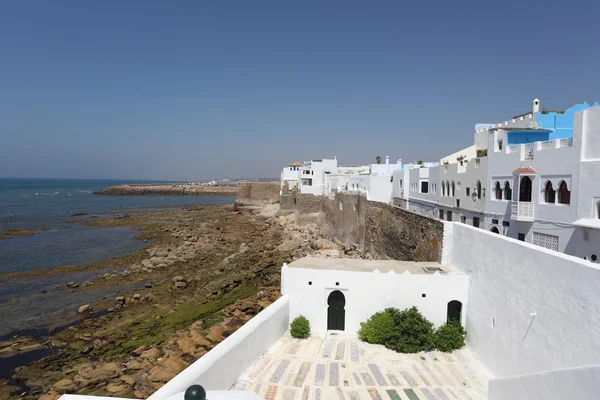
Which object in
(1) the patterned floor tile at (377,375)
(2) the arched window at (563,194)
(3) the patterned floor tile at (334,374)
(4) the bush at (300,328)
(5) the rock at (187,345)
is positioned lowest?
(5) the rock at (187,345)

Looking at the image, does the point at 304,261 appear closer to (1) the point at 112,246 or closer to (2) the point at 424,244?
(2) the point at 424,244

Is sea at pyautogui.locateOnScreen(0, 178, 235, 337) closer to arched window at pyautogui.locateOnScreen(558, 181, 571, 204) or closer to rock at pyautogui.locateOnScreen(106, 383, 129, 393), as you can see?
rock at pyautogui.locateOnScreen(106, 383, 129, 393)

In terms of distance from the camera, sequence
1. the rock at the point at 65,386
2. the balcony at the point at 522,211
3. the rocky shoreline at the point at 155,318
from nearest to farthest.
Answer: the rock at the point at 65,386
the rocky shoreline at the point at 155,318
the balcony at the point at 522,211

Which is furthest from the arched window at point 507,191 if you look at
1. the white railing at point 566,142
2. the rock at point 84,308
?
the rock at point 84,308

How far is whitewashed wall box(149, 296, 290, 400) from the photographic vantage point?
561 centimetres

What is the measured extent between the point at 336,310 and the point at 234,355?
3.71 metres

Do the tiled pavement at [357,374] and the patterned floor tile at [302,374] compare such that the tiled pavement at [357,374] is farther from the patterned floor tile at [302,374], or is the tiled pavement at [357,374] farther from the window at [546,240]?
the window at [546,240]

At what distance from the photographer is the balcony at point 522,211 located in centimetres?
1152

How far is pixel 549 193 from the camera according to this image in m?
10.9

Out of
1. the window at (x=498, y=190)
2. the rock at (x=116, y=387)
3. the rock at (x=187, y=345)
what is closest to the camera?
the rock at (x=116, y=387)

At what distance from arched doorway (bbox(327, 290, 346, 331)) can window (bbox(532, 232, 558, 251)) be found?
6520mm

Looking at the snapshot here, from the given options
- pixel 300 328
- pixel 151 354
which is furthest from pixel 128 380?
pixel 300 328

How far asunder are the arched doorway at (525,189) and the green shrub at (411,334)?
581 cm

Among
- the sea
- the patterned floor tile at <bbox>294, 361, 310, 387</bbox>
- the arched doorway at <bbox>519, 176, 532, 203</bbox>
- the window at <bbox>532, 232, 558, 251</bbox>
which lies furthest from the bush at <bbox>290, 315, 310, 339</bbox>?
the sea
